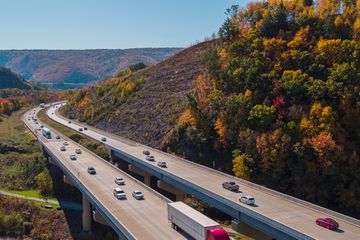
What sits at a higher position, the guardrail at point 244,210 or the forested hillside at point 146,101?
the forested hillside at point 146,101

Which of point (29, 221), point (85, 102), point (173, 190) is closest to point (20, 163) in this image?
point (29, 221)

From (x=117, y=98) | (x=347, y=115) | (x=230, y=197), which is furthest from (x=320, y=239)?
(x=117, y=98)

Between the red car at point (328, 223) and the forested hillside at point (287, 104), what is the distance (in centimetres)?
2082

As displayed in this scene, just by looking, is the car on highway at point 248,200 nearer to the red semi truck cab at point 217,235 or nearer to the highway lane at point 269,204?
the highway lane at point 269,204

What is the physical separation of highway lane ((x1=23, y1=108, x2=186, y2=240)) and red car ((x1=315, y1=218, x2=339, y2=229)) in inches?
582

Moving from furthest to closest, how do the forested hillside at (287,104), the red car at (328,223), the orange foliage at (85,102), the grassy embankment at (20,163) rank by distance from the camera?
1. the orange foliage at (85,102)
2. the grassy embankment at (20,163)
3. the forested hillside at (287,104)
4. the red car at (328,223)

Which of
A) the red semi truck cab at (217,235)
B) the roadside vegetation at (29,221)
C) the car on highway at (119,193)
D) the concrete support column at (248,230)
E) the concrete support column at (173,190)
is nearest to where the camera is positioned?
the red semi truck cab at (217,235)

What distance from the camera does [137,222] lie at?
4662 centimetres

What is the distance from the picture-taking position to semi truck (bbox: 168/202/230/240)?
38750 mm

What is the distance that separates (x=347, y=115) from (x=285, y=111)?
1054cm

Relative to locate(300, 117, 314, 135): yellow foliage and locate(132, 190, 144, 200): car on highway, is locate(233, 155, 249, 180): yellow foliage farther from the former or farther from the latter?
locate(132, 190, 144, 200): car on highway

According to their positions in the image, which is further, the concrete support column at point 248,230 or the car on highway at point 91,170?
the car on highway at point 91,170

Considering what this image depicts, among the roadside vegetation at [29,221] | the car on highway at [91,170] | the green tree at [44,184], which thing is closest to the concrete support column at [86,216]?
the roadside vegetation at [29,221]

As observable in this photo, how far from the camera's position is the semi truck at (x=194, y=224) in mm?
38750
